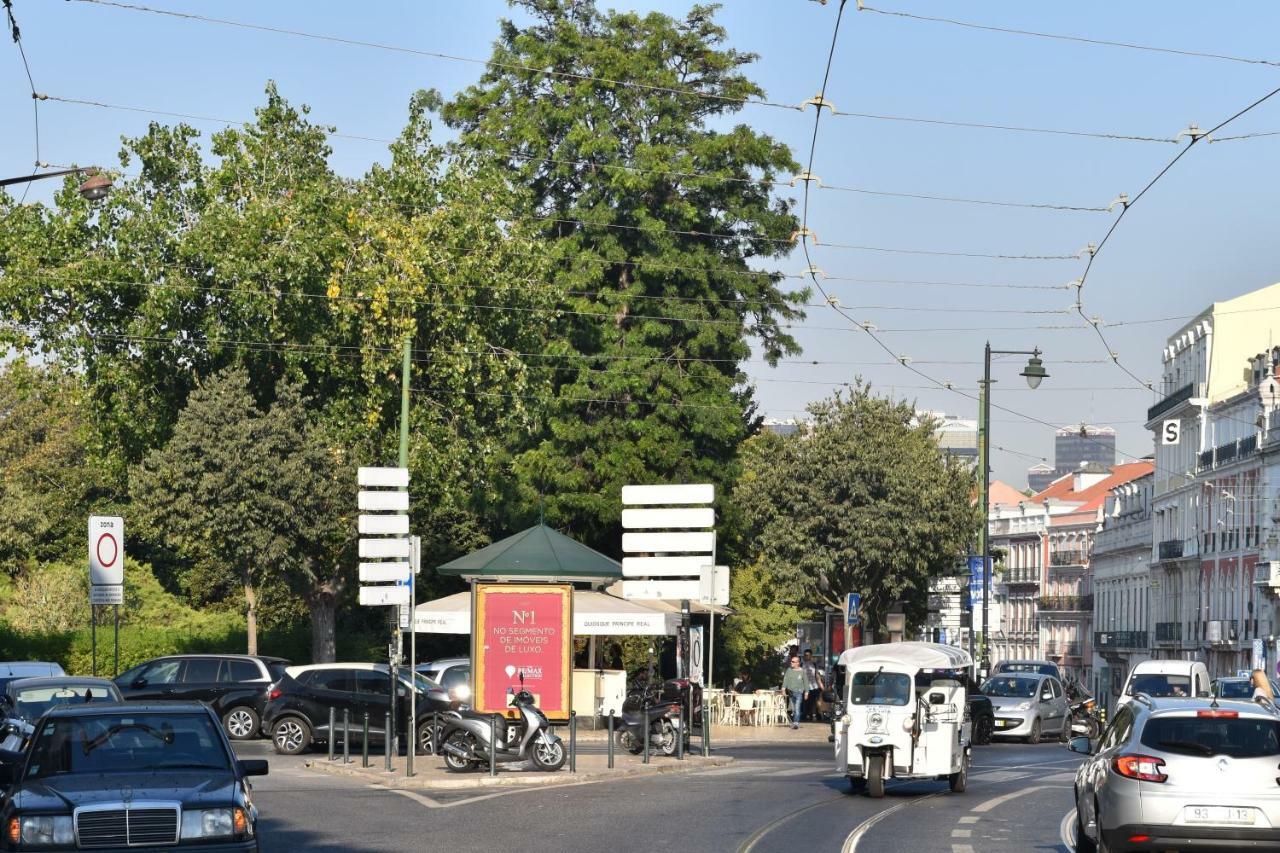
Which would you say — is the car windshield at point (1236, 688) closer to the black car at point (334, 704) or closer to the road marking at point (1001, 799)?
the road marking at point (1001, 799)

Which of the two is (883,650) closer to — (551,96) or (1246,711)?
(1246,711)

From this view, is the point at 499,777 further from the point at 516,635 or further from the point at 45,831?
the point at 45,831

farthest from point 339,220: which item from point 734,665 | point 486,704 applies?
point 734,665

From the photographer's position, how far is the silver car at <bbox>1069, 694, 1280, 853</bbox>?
14.1 metres

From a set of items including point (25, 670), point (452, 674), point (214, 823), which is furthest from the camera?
point (452, 674)

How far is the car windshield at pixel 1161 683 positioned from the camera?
119ft

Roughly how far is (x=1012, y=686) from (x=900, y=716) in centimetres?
2104

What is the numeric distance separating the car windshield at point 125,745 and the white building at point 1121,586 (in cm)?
9995

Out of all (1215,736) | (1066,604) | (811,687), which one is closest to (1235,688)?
(811,687)

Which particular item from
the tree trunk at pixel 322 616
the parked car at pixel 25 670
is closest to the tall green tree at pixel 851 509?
the tree trunk at pixel 322 616

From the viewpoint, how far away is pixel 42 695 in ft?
75.0

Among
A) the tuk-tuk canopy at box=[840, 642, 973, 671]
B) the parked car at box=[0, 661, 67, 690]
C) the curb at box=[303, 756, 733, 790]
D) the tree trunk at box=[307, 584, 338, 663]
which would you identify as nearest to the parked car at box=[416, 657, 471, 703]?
the curb at box=[303, 756, 733, 790]

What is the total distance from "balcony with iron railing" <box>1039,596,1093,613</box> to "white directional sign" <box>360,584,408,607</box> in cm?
10462

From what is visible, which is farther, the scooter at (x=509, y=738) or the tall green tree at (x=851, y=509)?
the tall green tree at (x=851, y=509)
